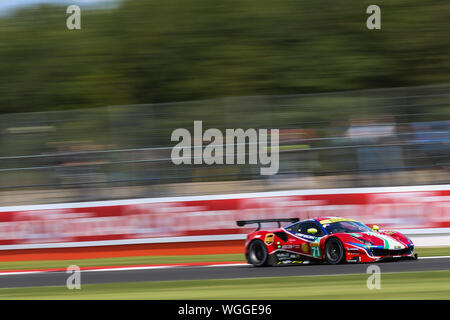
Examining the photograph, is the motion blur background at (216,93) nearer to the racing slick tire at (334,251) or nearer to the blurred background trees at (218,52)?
the blurred background trees at (218,52)

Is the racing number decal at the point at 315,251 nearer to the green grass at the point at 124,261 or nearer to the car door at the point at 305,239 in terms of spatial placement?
the car door at the point at 305,239

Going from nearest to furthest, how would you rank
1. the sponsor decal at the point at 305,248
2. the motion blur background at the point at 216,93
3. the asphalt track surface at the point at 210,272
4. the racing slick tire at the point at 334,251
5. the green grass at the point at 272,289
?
the green grass at the point at 272,289 → the asphalt track surface at the point at 210,272 → the racing slick tire at the point at 334,251 → the sponsor decal at the point at 305,248 → the motion blur background at the point at 216,93

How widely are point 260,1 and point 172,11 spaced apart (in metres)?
3.28

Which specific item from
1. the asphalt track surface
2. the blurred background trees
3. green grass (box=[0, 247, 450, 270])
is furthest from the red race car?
the blurred background trees

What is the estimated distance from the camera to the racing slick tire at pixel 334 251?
1116 cm

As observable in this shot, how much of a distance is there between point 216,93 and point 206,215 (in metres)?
12.0

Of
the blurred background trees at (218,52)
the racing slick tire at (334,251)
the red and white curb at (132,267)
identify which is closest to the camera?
the racing slick tire at (334,251)

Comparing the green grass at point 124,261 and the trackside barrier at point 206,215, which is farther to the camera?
the trackside barrier at point 206,215

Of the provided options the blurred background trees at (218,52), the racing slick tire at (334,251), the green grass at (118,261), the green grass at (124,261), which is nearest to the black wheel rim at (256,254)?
the racing slick tire at (334,251)

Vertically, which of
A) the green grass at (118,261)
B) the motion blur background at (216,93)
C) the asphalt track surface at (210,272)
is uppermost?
the motion blur background at (216,93)

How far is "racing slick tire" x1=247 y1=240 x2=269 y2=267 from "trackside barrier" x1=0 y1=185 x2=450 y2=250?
88.4 inches

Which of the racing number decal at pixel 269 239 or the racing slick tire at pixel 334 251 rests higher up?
the racing number decal at pixel 269 239

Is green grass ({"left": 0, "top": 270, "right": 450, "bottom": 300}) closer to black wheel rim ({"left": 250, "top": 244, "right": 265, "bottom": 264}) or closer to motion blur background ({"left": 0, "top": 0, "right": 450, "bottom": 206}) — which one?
black wheel rim ({"left": 250, "top": 244, "right": 265, "bottom": 264})
